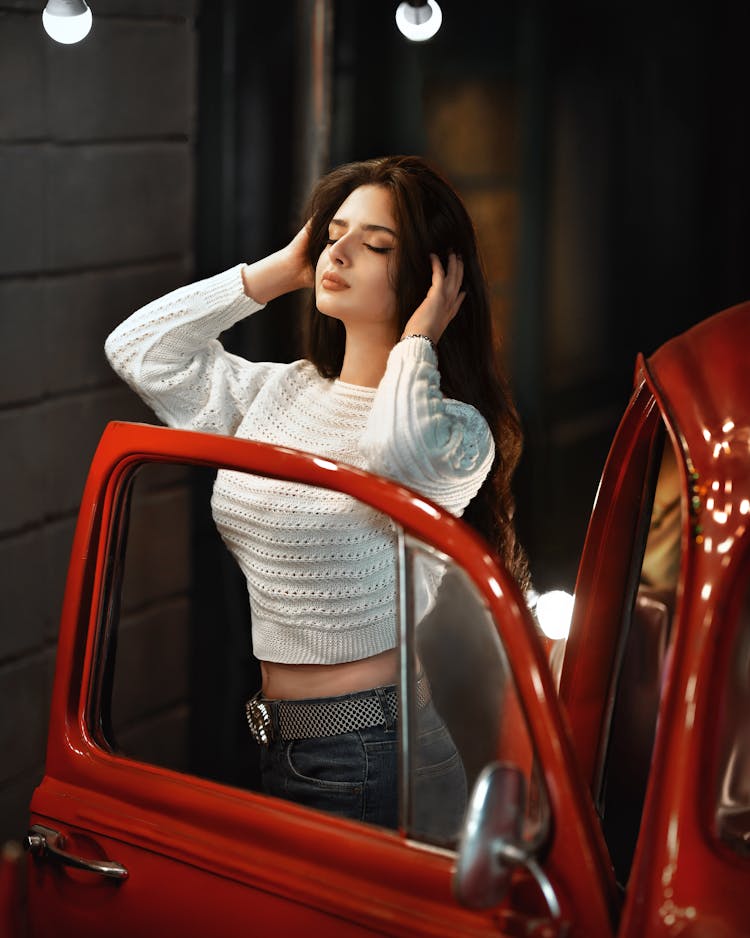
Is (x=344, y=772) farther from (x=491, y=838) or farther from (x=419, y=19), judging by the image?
(x=419, y=19)

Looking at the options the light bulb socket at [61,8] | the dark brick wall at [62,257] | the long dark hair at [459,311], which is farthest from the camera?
the dark brick wall at [62,257]

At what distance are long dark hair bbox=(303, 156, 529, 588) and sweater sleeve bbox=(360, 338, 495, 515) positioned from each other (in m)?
0.14

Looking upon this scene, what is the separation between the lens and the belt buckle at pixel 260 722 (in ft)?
6.03

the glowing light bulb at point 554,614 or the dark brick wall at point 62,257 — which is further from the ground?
the dark brick wall at point 62,257

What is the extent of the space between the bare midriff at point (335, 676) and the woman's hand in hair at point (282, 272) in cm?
66

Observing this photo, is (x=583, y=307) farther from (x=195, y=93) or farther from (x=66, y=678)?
(x=66, y=678)

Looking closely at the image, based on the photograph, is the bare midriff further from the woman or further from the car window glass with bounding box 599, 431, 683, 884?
the car window glass with bounding box 599, 431, 683, 884

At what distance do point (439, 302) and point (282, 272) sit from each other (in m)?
0.33

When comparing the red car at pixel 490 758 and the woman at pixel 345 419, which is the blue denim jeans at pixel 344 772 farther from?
the red car at pixel 490 758

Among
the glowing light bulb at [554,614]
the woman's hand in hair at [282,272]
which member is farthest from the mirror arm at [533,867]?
the woman's hand in hair at [282,272]

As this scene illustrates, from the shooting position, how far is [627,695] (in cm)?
190

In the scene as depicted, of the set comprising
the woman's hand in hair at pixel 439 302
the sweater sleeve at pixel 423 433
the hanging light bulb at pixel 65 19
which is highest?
the hanging light bulb at pixel 65 19

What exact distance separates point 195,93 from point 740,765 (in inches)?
90.4

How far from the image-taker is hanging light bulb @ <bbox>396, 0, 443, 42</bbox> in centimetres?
233
